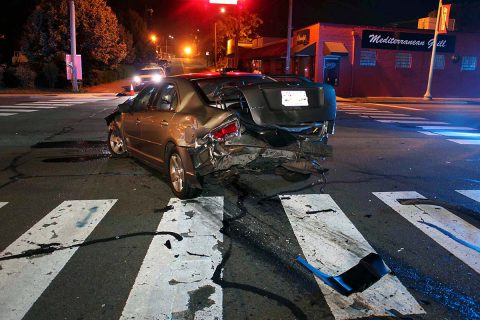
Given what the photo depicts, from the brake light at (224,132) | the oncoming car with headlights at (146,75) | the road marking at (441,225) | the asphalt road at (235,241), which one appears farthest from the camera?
the oncoming car with headlights at (146,75)

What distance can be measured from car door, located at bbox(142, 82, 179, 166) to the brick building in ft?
75.1

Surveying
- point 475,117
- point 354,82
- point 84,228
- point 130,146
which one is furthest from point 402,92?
point 84,228

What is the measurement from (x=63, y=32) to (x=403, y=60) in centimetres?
2441

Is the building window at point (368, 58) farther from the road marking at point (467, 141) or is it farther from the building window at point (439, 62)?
the road marking at point (467, 141)

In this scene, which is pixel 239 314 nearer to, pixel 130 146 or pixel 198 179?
pixel 198 179

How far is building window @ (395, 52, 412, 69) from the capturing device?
30516 mm

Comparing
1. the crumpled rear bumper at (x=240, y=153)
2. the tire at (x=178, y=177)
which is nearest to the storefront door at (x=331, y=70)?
the crumpled rear bumper at (x=240, y=153)

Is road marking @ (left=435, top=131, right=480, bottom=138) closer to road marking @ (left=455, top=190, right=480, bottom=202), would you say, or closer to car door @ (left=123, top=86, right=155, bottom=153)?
road marking @ (left=455, top=190, right=480, bottom=202)

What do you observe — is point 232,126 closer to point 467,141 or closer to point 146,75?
point 467,141

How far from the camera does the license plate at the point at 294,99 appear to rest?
6152 mm

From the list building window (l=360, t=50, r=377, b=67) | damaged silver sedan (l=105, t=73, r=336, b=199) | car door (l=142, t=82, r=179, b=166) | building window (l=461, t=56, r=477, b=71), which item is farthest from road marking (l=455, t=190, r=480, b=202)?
building window (l=461, t=56, r=477, b=71)

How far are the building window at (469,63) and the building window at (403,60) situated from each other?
4350 millimetres

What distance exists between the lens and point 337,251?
4.58 m

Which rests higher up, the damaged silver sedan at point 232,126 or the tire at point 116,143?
the damaged silver sedan at point 232,126
